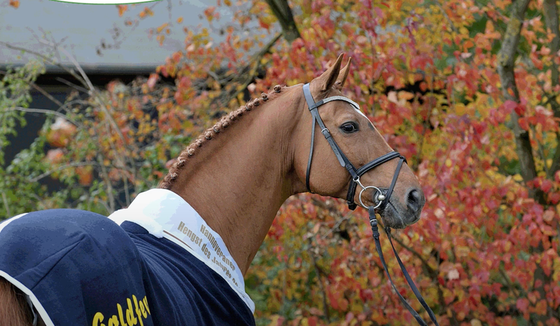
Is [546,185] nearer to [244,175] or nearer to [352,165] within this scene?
[352,165]

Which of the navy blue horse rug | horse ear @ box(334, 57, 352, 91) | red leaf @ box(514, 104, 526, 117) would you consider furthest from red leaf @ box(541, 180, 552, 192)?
the navy blue horse rug

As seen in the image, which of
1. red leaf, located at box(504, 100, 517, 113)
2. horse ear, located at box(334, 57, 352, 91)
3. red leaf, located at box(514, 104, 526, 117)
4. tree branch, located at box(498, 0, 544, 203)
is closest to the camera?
horse ear, located at box(334, 57, 352, 91)

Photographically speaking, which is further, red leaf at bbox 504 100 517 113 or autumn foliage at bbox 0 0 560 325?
autumn foliage at bbox 0 0 560 325

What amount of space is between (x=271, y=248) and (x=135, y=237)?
351 cm

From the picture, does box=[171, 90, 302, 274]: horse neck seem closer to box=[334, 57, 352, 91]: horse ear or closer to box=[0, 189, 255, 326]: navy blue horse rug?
box=[0, 189, 255, 326]: navy blue horse rug

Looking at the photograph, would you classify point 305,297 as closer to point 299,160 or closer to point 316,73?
point 316,73

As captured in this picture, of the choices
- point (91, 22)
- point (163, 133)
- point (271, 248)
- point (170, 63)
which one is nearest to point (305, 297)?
point (271, 248)

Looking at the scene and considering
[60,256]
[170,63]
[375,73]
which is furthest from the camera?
[170,63]

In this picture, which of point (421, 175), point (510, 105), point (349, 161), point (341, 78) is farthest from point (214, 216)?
point (510, 105)

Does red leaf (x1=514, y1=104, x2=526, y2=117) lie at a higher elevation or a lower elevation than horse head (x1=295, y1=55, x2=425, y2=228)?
lower

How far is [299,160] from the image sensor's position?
7.34ft

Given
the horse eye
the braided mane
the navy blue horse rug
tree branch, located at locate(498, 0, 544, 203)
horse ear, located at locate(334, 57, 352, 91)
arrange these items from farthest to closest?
tree branch, located at locate(498, 0, 544, 203) < horse ear, located at locate(334, 57, 352, 91) < the horse eye < the braided mane < the navy blue horse rug

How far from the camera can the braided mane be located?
6.95 ft

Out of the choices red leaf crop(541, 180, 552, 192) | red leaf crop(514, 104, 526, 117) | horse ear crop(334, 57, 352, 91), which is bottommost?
red leaf crop(541, 180, 552, 192)
